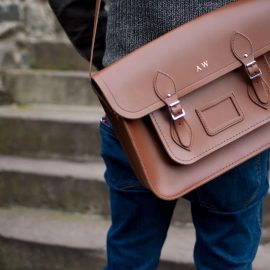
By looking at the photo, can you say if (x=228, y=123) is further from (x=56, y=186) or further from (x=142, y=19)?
(x=56, y=186)

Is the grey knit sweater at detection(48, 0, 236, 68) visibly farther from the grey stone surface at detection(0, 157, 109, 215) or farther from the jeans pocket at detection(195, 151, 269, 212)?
the grey stone surface at detection(0, 157, 109, 215)

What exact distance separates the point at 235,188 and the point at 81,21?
549 millimetres

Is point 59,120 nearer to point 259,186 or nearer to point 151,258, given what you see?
point 151,258

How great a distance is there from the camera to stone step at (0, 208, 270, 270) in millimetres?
2107

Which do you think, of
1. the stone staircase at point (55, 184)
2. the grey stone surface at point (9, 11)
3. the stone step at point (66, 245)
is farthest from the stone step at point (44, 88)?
the stone step at point (66, 245)

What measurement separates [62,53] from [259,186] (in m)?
2.06

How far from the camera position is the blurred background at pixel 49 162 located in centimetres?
219

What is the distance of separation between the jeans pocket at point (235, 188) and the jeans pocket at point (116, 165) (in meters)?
0.15

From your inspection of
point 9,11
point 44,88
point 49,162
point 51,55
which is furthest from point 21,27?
point 49,162

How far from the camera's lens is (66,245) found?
217 centimetres

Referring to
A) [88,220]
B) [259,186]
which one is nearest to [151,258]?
[259,186]

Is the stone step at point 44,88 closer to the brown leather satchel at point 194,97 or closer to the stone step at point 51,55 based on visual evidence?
the stone step at point 51,55

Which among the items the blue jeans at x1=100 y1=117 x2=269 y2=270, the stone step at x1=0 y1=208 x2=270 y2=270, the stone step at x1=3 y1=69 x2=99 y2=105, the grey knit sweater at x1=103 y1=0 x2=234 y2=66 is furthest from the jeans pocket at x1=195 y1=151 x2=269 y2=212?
the stone step at x1=3 y1=69 x2=99 y2=105

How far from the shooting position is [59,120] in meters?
2.54
